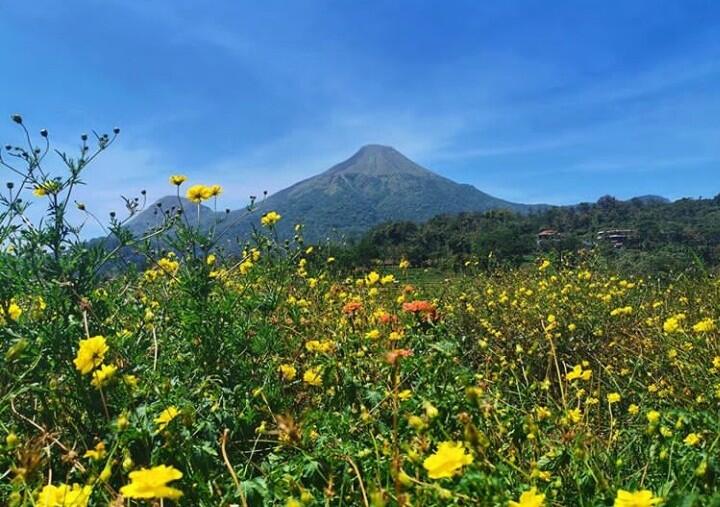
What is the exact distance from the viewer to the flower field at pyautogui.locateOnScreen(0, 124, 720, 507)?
1.34m

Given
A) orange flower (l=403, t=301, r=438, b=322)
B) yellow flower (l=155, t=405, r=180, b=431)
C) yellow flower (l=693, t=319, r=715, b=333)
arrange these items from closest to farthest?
yellow flower (l=155, t=405, r=180, b=431), orange flower (l=403, t=301, r=438, b=322), yellow flower (l=693, t=319, r=715, b=333)

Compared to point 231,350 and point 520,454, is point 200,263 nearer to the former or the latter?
point 231,350

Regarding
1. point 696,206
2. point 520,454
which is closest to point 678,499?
point 520,454

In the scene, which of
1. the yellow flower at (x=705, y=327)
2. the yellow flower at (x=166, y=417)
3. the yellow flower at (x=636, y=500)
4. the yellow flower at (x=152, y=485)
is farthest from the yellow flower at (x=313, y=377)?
the yellow flower at (x=705, y=327)

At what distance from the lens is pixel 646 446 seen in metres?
1.79

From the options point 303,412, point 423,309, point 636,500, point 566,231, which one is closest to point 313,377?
point 303,412

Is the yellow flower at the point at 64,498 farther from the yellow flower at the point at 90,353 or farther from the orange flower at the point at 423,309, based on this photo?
the orange flower at the point at 423,309

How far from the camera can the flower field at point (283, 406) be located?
134cm

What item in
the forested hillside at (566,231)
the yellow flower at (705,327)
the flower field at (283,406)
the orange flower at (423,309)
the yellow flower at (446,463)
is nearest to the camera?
the yellow flower at (446,463)

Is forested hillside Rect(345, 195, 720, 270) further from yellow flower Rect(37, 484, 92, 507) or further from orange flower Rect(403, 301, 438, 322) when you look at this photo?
yellow flower Rect(37, 484, 92, 507)

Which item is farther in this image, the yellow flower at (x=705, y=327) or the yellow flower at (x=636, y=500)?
the yellow flower at (x=705, y=327)

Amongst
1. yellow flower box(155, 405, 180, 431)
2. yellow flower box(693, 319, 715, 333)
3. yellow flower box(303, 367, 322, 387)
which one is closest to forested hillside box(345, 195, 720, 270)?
yellow flower box(693, 319, 715, 333)

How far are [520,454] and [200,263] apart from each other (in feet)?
5.70

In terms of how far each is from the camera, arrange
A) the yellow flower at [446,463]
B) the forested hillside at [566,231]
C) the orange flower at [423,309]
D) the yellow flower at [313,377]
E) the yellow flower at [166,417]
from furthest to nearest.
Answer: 1. the forested hillside at [566,231]
2. the orange flower at [423,309]
3. the yellow flower at [313,377]
4. the yellow flower at [166,417]
5. the yellow flower at [446,463]
